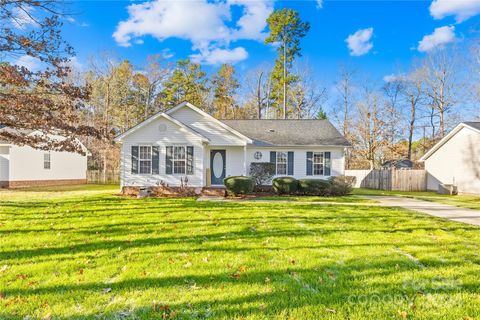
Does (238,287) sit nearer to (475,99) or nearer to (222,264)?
(222,264)

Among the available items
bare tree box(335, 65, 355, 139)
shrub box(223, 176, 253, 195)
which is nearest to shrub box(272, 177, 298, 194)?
shrub box(223, 176, 253, 195)

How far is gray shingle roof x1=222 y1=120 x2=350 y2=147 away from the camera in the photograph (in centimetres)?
1889

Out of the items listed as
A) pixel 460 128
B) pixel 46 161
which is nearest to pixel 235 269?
pixel 460 128

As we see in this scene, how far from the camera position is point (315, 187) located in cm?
1566

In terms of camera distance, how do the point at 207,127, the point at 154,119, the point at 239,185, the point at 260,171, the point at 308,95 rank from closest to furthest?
the point at 239,185 → the point at 154,119 → the point at 260,171 → the point at 207,127 → the point at 308,95

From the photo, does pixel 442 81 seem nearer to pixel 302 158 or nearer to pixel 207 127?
pixel 302 158

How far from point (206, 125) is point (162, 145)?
293 centimetres

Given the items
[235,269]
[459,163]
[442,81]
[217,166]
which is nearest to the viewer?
[235,269]

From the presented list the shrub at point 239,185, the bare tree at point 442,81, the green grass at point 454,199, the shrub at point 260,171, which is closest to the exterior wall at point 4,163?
the shrub at point 239,185

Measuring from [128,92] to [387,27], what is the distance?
27633 mm

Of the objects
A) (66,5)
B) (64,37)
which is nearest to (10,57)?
(64,37)

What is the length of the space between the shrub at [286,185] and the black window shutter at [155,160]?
6572 millimetres

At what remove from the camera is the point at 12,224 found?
738 cm

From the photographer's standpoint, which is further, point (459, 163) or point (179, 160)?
point (459, 163)
